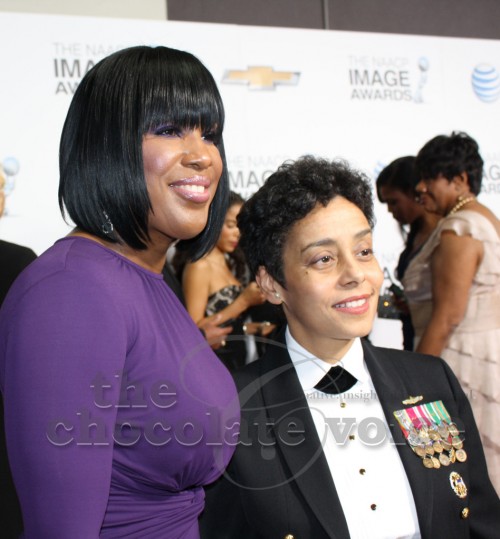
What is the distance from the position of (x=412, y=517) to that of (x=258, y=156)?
9.81 feet

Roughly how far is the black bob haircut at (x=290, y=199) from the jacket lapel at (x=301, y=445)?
0.22 m

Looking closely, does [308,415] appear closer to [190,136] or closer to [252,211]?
[252,211]

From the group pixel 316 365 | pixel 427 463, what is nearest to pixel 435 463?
pixel 427 463

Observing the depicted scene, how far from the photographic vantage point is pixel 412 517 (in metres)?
1.71

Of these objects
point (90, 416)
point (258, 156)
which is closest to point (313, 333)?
point (90, 416)

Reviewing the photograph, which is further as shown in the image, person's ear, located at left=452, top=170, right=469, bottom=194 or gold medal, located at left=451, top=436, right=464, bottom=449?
person's ear, located at left=452, top=170, right=469, bottom=194

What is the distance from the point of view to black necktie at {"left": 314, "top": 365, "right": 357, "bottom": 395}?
1.84 metres

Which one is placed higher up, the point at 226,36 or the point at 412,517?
the point at 226,36

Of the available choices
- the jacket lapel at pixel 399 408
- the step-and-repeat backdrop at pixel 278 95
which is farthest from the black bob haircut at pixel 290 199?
the step-and-repeat backdrop at pixel 278 95

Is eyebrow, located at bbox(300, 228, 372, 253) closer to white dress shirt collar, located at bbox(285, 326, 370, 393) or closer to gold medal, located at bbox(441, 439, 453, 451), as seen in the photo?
white dress shirt collar, located at bbox(285, 326, 370, 393)

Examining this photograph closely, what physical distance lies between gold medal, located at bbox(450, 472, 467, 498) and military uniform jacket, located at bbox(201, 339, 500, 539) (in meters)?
0.01

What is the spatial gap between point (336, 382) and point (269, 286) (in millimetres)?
323

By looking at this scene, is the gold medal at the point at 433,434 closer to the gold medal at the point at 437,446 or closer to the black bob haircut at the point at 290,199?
the gold medal at the point at 437,446

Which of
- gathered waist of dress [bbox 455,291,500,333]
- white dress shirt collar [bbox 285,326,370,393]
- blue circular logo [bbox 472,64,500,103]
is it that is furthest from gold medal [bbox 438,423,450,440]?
blue circular logo [bbox 472,64,500,103]
